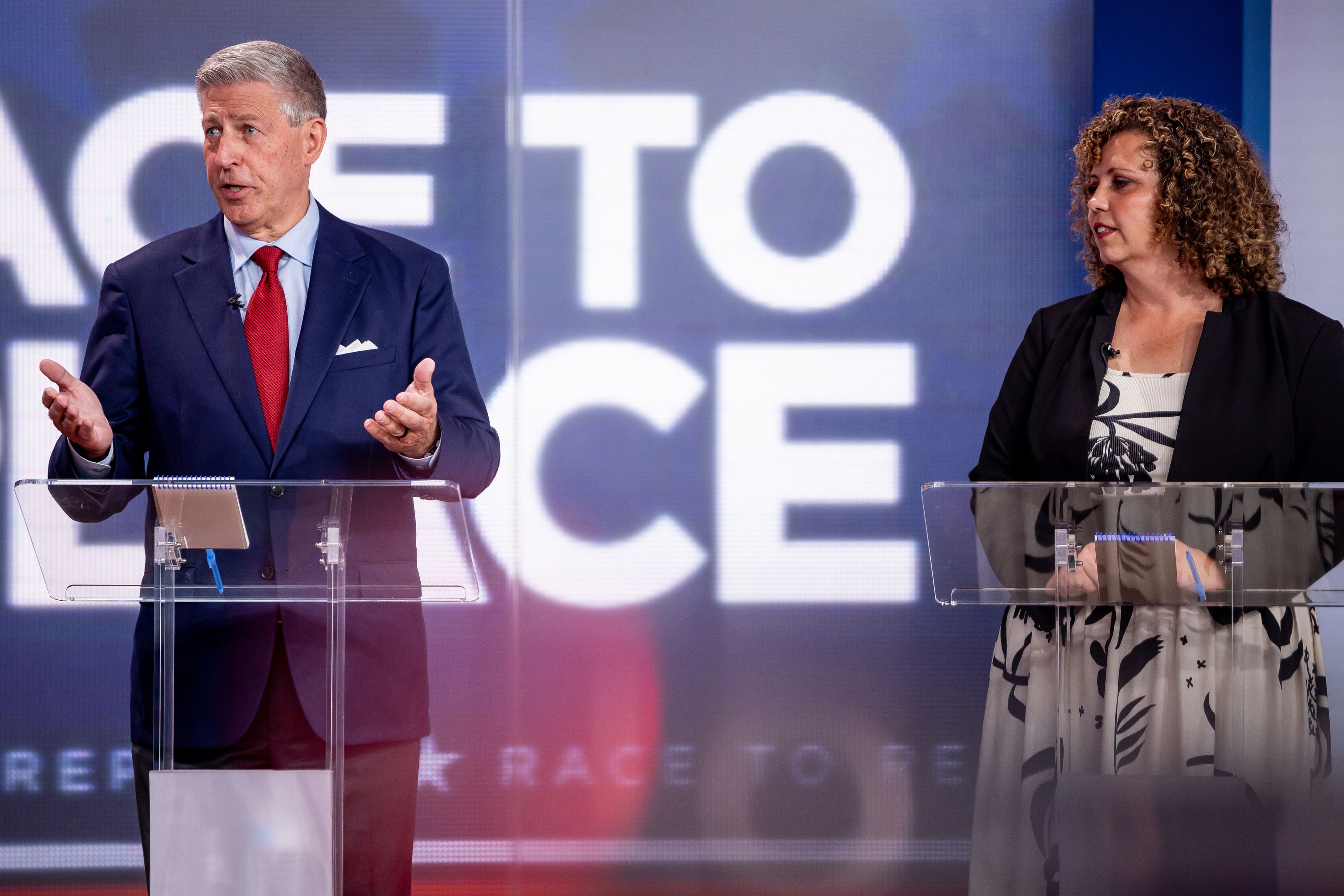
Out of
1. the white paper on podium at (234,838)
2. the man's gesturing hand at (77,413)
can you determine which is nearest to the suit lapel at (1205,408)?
the white paper on podium at (234,838)

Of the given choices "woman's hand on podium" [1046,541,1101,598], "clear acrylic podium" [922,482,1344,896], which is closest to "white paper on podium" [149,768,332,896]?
"clear acrylic podium" [922,482,1344,896]

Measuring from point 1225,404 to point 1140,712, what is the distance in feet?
2.12

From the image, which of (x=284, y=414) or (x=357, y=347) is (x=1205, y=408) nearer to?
(x=357, y=347)

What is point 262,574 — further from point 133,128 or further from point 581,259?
point 133,128

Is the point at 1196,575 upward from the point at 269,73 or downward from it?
downward

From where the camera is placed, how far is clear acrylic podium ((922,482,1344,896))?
166 cm

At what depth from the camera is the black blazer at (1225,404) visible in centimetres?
214

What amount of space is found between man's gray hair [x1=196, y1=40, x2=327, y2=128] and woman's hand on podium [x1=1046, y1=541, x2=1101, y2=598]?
1.57 metres

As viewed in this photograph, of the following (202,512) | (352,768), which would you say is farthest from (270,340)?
(352,768)

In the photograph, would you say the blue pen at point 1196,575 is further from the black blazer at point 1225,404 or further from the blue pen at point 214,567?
the blue pen at point 214,567

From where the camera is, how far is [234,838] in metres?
1.61

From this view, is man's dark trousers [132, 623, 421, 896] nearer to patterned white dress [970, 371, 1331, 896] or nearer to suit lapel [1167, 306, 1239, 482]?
patterned white dress [970, 371, 1331, 896]

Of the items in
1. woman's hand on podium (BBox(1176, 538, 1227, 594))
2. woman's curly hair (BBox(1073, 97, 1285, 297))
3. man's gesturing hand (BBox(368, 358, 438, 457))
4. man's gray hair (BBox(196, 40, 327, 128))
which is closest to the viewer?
woman's hand on podium (BBox(1176, 538, 1227, 594))

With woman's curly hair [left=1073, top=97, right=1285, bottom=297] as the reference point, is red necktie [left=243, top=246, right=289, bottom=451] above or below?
below
